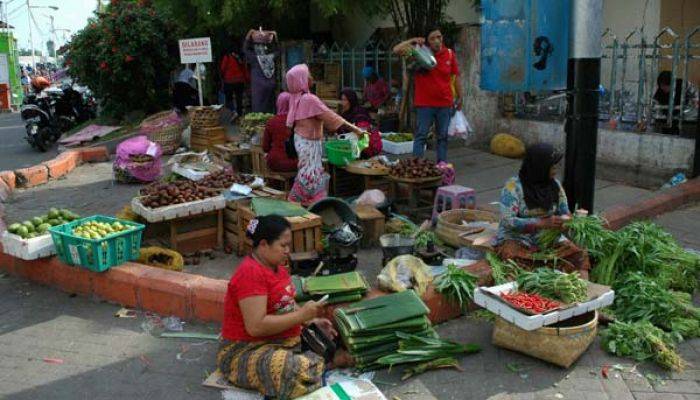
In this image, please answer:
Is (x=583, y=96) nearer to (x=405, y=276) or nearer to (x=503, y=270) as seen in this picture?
(x=503, y=270)

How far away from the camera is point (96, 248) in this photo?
17.4 feet

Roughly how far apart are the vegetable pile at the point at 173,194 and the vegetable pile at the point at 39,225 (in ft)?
2.40

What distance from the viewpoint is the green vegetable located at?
4.79 m

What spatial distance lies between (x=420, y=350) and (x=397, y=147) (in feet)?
17.6

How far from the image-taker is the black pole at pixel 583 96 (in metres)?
4.98

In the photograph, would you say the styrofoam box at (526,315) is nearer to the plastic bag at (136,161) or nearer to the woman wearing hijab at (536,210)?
the woman wearing hijab at (536,210)

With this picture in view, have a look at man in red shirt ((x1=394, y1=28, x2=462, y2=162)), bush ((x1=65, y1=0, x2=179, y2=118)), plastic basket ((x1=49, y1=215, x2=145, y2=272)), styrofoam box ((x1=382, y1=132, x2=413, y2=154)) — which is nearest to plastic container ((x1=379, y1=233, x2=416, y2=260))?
plastic basket ((x1=49, y1=215, x2=145, y2=272))

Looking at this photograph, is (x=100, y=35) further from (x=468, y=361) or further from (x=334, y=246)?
(x=468, y=361)

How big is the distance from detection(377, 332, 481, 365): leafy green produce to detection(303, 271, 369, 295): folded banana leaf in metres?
0.52

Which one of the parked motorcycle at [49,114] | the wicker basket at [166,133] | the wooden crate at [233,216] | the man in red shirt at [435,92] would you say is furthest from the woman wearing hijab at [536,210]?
the parked motorcycle at [49,114]

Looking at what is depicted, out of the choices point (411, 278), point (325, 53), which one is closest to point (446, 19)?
point (325, 53)

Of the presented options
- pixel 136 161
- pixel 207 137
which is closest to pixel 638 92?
pixel 136 161

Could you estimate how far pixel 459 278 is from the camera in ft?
15.9

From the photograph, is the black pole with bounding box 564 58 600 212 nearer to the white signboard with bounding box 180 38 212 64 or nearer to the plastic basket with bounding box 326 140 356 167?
the plastic basket with bounding box 326 140 356 167
